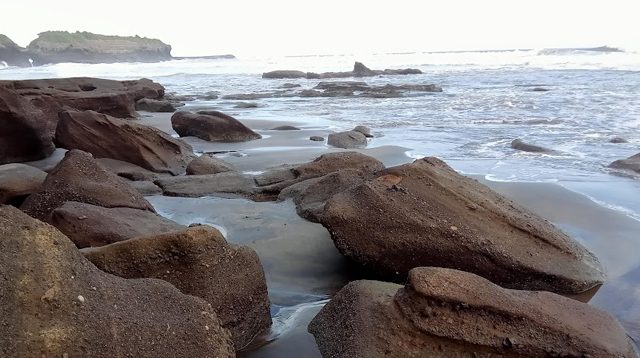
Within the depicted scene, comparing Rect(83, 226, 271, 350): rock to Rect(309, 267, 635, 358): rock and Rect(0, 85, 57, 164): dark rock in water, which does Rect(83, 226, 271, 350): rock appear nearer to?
Rect(309, 267, 635, 358): rock

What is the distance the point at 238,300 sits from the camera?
267cm

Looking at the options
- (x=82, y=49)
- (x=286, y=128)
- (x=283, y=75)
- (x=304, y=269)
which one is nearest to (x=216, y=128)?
(x=286, y=128)

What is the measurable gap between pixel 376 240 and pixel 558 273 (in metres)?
0.97

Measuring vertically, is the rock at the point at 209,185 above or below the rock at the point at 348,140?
above

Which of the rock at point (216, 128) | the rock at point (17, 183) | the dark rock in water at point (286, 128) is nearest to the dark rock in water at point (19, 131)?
the rock at point (17, 183)

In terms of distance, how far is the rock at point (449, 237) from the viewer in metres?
3.28

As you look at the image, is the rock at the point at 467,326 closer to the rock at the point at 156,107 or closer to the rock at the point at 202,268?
the rock at the point at 202,268

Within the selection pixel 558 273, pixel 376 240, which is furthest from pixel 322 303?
pixel 558 273

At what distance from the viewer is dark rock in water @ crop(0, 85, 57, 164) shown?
22.0ft

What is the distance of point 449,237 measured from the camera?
3.34 m

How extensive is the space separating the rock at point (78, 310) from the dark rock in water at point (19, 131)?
207 inches

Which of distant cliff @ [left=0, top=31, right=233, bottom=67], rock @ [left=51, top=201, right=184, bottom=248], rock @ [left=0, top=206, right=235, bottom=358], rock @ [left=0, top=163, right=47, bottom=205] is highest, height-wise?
rock @ [left=0, top=206, right=235, bottom=358]

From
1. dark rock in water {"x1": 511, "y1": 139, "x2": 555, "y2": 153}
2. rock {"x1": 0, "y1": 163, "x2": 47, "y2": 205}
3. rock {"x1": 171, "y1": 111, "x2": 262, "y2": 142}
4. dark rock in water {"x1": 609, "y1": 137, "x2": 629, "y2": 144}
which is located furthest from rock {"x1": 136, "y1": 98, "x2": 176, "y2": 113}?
rock {"x1": 0, "y1": 163, "x2": 47, "y2": 205}

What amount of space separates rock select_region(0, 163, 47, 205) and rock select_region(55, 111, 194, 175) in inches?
72.7
